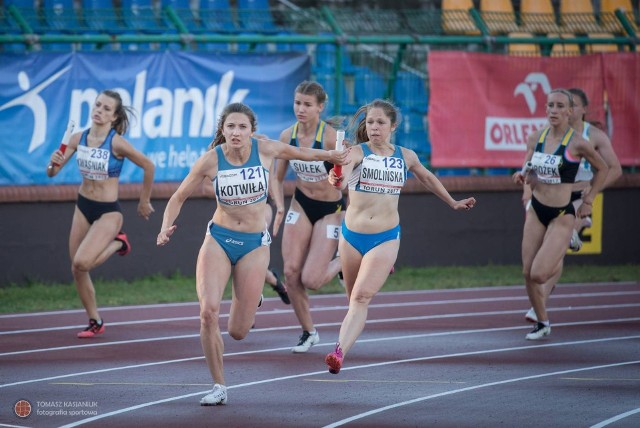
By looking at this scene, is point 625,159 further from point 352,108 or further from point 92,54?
point 92,54

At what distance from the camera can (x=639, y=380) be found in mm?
10117

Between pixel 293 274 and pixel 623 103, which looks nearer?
pixel 293 274

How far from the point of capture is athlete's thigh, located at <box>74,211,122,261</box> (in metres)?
12.4

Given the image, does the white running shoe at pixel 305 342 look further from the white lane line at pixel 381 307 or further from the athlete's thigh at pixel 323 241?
the white lane line at pixel 381 307

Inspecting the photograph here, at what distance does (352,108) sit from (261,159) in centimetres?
914

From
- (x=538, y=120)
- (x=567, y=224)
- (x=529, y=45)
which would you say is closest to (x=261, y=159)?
(x=567, y=224)

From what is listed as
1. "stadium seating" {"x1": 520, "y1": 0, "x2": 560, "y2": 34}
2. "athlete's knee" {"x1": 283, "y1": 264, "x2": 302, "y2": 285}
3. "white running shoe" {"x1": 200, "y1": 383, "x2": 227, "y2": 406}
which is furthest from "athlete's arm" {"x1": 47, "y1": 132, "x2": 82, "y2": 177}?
"stadium seating" {"x1": 520, "y1": 0, "x2": 560, "y2": 34}

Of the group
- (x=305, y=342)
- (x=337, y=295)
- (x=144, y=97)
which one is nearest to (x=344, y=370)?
(x=305, y=342)

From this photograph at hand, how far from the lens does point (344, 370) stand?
10.6m

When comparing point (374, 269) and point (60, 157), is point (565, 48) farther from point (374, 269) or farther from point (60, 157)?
point (374, 269)

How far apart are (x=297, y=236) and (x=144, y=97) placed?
600 cm

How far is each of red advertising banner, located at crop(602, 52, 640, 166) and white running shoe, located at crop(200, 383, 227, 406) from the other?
1253cm

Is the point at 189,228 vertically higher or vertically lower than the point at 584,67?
lower

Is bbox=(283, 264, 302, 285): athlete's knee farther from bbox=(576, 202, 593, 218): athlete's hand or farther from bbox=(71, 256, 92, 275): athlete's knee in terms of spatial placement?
bbox=(576, 202, 593, 218): athlete's hand
